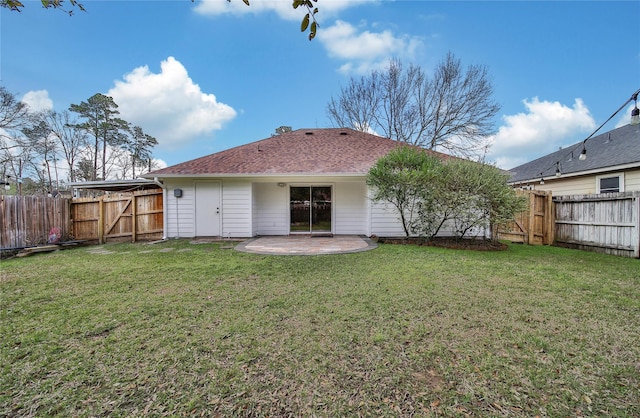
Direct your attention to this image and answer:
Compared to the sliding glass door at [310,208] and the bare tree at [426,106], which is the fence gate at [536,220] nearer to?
the sliding glass door at [310,208]

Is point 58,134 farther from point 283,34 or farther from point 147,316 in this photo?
point 147,316

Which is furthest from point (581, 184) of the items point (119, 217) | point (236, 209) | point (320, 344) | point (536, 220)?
point (119, 217)

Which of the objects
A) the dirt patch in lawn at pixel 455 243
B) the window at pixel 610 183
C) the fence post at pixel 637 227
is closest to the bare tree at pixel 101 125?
the dirt patch in lawn at pixel 455 243

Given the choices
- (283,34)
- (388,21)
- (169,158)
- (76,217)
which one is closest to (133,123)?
(169,158)

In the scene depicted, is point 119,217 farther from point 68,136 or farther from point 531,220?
point 68,136

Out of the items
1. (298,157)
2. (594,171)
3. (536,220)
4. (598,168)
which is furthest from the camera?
(298,157)

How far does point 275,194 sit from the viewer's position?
10773 millimetres

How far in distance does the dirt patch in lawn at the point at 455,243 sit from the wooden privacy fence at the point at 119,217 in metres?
8.45

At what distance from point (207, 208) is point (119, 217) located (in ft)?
10.6

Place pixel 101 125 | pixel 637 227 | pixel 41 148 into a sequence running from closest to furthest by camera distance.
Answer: pixel 637 227 < pixel 41 148 < pixel 101 125

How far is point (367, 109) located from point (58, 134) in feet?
77.6

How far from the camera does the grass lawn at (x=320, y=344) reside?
70.7 inches

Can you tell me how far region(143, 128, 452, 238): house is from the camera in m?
9.72

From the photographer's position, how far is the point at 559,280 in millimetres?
4598
